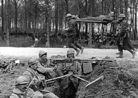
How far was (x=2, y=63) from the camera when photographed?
1051 centimetres

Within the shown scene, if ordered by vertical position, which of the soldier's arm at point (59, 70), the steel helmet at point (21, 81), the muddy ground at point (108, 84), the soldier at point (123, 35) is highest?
the soldier at point (123, 35)

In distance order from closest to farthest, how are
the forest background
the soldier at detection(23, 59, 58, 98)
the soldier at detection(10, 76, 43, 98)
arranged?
the soldier at detection(10, 76, 43, 98)
the soldier at detection(23, 59, 58, 98)
the forest background

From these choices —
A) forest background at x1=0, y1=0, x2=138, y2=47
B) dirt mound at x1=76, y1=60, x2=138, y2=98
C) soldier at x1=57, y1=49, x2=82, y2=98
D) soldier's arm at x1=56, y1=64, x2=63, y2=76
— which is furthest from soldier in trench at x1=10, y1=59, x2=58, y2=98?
forest background at x1=0, y1=0, x2=138, y2=47

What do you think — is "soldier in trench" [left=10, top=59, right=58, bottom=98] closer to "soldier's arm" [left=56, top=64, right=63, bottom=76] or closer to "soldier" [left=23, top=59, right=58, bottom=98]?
"soldier" [left=23, top=59, right=58, bottom=98]

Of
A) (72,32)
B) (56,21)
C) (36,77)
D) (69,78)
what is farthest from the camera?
(56,21)

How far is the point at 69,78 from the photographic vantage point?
8195 mm

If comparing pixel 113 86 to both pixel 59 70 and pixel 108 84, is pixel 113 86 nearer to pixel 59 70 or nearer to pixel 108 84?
pixel 108 84

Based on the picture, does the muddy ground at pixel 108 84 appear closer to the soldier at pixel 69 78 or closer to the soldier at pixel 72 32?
the soldier at pixel 69 78

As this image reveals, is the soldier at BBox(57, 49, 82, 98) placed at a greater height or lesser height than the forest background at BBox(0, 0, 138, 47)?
lesser

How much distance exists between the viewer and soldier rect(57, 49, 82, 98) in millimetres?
7957

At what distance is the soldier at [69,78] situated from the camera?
26.1 ft

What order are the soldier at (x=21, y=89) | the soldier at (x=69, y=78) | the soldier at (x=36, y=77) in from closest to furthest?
1. the soldier at (x=21, y=89)
2. the soldier at (x=36, y=77)
3. the soldier at (x=69, y=78)

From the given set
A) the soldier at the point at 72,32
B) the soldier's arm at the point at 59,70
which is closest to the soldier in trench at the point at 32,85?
the soldier's arm at the point at 59,70

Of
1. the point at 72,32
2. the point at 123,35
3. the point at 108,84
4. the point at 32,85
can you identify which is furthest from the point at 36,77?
the point at 123,35
